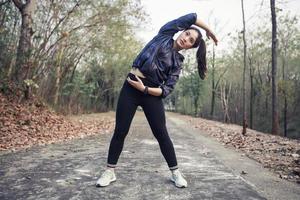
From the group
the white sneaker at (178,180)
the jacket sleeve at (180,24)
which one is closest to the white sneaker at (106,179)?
the white sneaker at (178,180)

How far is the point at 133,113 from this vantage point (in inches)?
144

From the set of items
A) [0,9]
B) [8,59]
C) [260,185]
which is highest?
[0,9]

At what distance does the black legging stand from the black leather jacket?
0.38 ft

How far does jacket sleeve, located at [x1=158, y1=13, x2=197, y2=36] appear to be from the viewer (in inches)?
144

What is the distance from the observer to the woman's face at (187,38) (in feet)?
11.8

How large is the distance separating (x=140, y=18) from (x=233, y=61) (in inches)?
863

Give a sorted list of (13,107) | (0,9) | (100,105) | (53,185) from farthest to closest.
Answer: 1. (100,105)
2. (0,9)
3. (13,107)
4. (53,185)

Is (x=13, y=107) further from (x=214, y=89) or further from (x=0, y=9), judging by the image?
(x=214, y=89)

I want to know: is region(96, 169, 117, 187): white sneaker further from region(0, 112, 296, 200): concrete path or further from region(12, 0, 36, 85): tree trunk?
region(12, 0, 36, 85): tree trunk

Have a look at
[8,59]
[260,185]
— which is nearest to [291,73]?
[8,59]

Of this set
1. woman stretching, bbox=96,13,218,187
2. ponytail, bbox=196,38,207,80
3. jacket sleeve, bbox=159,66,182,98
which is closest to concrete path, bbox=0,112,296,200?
woman stretching, bbox=96,13,218,187

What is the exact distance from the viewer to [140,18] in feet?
61.7

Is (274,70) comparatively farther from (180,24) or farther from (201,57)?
(180,24)

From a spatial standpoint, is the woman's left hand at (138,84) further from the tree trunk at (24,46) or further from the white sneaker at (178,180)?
the tree trunk at (24,46)
